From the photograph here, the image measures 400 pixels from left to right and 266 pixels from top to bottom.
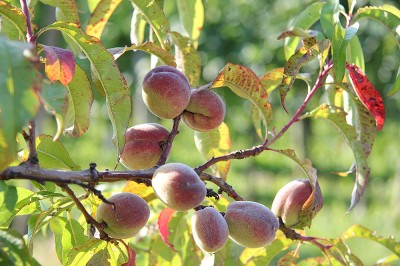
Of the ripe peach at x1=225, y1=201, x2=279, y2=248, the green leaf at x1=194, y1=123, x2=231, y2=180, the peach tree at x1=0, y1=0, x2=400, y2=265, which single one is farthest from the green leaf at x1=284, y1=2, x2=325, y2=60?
the ripe peach at x1=225, y1=201, x2=279, y2=248

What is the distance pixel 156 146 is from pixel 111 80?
5.9 inches

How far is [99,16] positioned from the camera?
1.07m

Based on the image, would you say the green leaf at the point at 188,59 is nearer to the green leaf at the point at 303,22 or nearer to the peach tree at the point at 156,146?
the peach tree at the point at 156,146

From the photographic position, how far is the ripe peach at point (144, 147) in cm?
91

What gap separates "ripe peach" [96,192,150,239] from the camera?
0.80 meters

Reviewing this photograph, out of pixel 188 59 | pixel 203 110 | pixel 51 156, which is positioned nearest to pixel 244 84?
pixel 203 110

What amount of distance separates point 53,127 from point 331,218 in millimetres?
5451

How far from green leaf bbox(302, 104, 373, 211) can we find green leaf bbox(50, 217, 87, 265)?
39 centimetres

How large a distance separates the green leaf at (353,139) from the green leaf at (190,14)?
33cm

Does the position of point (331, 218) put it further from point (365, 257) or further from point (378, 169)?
point (378, 169)

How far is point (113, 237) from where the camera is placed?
0.83 m

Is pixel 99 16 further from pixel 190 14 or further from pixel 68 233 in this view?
pixel 68 233

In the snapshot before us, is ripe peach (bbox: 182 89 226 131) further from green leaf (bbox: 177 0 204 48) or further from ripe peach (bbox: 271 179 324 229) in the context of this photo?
green leaf (bbox: 177 0 204 48)

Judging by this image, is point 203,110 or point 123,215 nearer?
point 123,215
